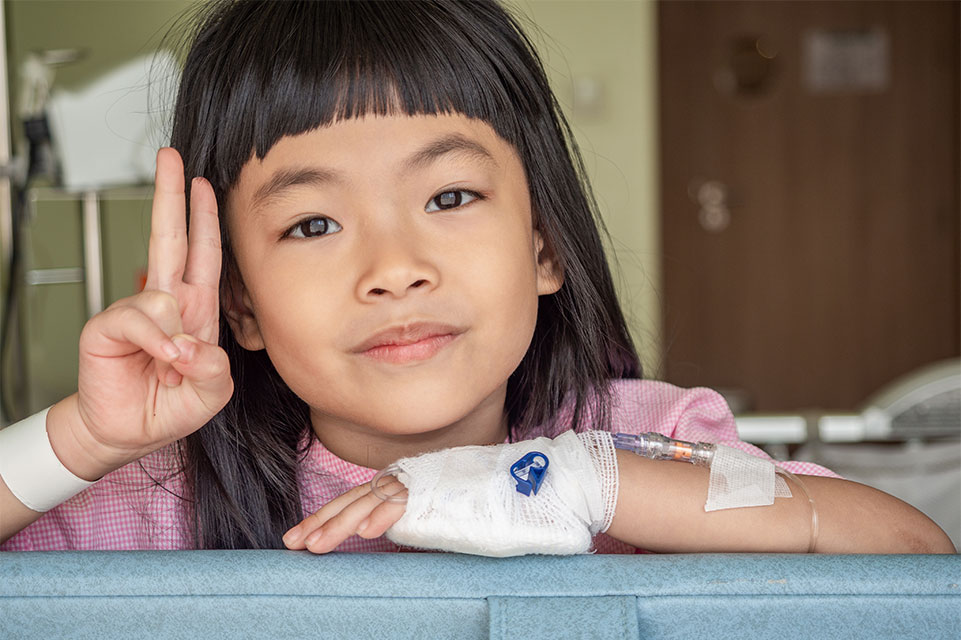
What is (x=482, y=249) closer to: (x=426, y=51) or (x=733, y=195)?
(x=426, y=51)

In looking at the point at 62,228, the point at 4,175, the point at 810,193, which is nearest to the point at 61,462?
the point at 4,175

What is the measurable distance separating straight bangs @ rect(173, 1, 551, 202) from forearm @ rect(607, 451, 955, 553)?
14.3 inches

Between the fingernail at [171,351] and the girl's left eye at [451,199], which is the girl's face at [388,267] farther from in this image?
the fingernail at [171,351]

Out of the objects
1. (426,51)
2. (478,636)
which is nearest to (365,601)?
(478,636)

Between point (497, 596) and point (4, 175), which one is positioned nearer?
point (497, 596)

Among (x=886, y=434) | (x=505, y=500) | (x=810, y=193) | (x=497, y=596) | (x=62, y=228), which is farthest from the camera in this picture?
(x=810, y=193)

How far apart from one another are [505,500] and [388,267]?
238mm

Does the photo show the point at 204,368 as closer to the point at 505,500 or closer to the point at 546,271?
the point at 505,500

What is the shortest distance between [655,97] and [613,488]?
12.4ft

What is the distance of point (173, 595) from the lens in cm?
57

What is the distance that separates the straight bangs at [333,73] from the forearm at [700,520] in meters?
0.36

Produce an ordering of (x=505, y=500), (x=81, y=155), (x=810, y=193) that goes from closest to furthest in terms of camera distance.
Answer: (x=505, y=500) → (x=81, y=155) → (x=810, y=193)

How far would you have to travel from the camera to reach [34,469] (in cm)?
81

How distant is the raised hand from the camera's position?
0.73m
